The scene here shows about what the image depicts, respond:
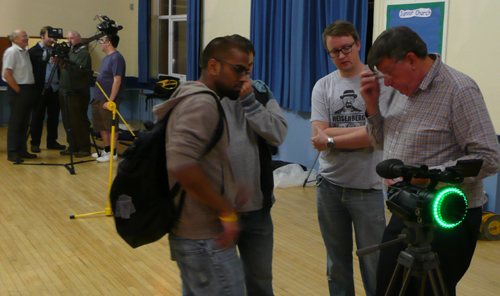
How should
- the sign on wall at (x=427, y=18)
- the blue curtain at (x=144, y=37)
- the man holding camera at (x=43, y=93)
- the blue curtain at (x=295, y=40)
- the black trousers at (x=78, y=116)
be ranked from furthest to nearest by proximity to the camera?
the blue curtain at (x=144, y=37), the man holding camera at (x=43, y=93), the black trousers at (x=78, y=116), the blue curtain at (x=295, y=40), the sign on wall at (x=427, y=18)

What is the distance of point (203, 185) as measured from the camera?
1.45 meters

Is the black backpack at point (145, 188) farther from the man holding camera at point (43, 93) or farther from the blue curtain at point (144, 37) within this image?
the blue curtain at point (144, 37)

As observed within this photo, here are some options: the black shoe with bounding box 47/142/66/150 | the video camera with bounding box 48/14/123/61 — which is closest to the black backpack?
the video camera with bounding box 48/14/123/61

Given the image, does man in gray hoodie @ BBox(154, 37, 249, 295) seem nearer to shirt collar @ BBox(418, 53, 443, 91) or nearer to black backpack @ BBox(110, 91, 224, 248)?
black backpack @ BBox(110, 91, 224, 248)

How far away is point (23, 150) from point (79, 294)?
14.1 ft

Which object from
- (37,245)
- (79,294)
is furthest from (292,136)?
(79,294)

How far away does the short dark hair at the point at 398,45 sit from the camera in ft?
5.41

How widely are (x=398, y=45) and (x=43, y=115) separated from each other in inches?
253

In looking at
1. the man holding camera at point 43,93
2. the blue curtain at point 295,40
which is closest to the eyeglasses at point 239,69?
the blue curtain at point 295,40

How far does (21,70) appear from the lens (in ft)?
20.8

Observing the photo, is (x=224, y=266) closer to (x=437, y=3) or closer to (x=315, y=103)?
(x=315, y=103)

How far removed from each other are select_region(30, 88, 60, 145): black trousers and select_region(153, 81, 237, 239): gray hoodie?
5.88 meters

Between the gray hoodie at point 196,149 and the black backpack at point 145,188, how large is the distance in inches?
1.1

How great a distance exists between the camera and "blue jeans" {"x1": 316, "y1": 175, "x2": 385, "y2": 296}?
221 centimetres
